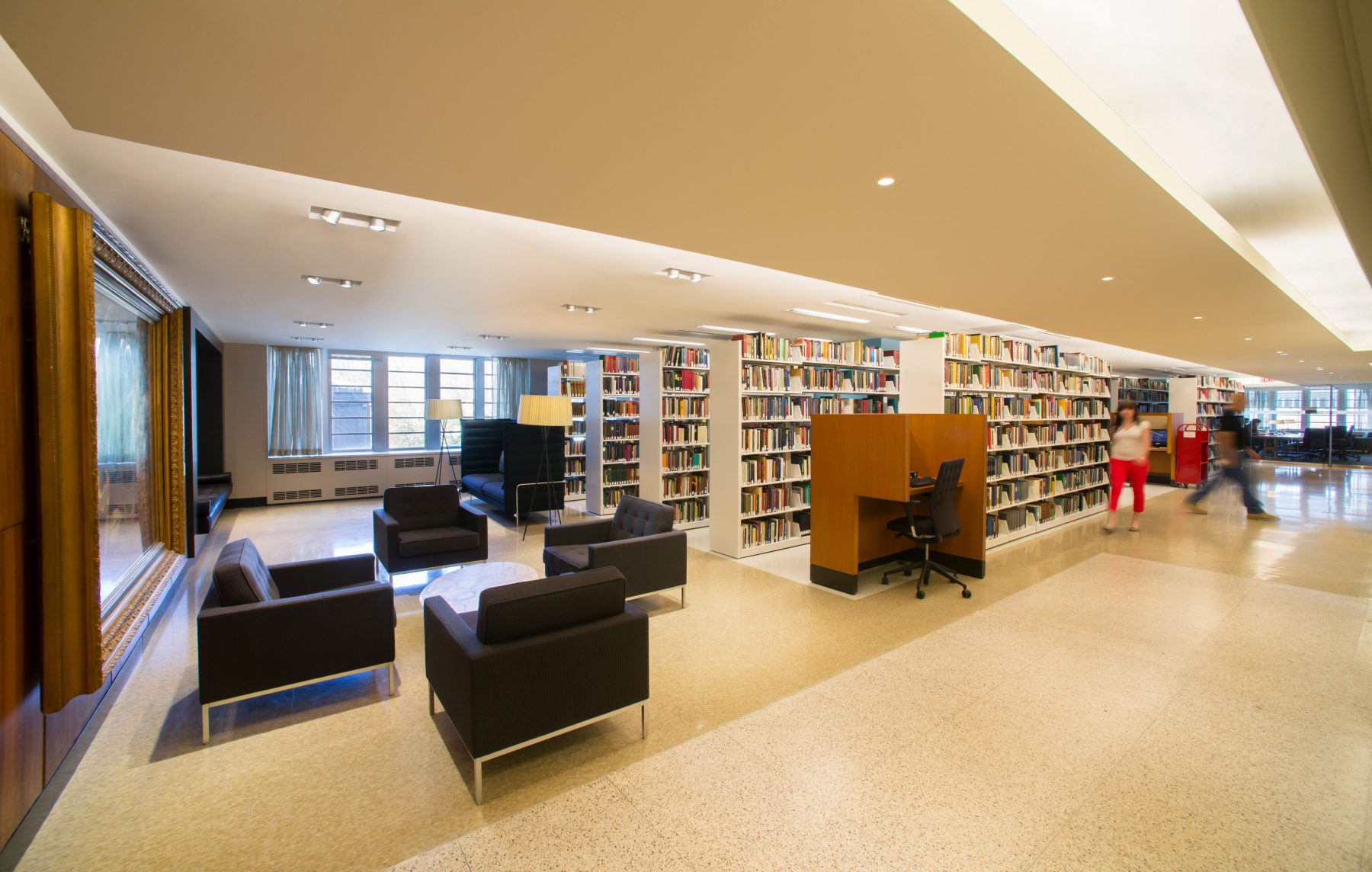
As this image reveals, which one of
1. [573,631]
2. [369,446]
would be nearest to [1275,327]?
[573,631]

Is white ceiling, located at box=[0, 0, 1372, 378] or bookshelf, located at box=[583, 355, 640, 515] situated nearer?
white ceiling, located at box=[0, 0, 1372, 378]

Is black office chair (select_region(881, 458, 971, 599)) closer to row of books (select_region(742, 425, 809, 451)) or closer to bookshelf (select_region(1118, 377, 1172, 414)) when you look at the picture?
row of books (select_region(742, 425, 809, 451))

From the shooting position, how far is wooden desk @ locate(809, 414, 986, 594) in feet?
14.9

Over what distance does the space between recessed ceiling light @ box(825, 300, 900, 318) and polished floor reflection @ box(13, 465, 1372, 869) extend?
139 inches

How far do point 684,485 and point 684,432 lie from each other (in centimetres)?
70

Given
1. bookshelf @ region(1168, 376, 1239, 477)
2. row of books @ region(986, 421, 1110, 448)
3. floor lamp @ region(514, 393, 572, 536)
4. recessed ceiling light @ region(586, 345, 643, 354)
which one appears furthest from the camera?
bookshelf @ region(1168, 376, 1239, 477)

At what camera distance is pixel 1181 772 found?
2.35m

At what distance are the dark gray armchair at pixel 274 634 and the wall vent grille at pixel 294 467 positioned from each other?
788 cm

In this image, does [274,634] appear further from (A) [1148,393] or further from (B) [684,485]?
(A) [1148,393]

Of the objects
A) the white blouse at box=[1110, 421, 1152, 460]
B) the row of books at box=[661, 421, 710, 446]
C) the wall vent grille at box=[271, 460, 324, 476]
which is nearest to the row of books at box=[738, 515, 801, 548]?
the row of books at box=[661, 421, 710, 446]

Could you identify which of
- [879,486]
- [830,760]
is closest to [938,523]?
[879,486]

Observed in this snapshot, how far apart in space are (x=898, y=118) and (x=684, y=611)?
3.51m

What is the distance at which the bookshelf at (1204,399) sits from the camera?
11914mm

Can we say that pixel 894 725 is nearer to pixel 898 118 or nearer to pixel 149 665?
pixel 898 118
